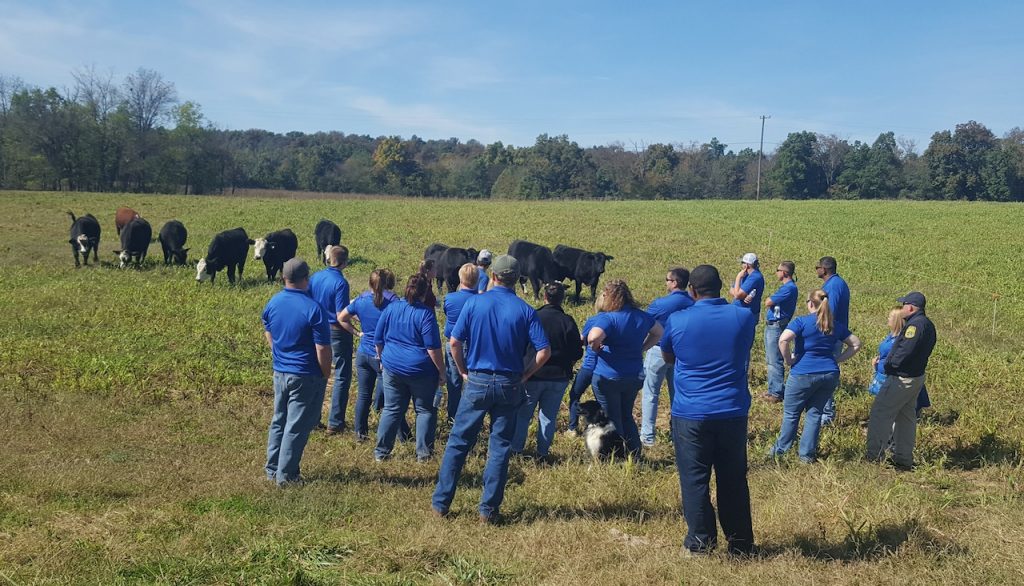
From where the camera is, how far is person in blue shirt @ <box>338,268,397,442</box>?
7.14m

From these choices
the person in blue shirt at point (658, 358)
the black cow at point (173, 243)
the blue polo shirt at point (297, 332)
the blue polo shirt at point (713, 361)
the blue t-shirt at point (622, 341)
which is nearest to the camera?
the blue polo shirt at point (713, 361)

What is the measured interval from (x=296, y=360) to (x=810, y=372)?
463 cm

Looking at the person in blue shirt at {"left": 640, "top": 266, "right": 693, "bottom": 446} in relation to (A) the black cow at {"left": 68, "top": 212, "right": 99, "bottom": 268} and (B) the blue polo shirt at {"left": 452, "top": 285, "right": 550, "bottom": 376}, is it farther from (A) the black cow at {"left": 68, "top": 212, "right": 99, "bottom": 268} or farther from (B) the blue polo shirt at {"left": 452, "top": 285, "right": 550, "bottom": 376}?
(A) the black cow at {"left": 68, "top": 212, "right": 99, "bottom": 268}

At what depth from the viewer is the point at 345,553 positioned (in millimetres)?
4453

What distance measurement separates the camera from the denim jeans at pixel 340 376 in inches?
303

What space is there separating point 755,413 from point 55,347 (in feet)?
31.7

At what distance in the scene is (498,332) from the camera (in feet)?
17.2

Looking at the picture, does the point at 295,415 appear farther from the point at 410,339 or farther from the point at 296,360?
the point at 410,339

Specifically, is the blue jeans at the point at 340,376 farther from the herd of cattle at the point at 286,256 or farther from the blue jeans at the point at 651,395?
the herd of cattle at the point at 286,256

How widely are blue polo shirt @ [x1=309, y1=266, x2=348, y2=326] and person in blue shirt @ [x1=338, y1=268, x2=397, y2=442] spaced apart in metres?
0.25

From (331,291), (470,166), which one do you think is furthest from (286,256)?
(470,166)

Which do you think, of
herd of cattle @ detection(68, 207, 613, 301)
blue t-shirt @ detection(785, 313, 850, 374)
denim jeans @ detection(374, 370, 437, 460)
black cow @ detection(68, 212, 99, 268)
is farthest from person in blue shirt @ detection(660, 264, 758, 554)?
black cow @ detection(68, 212, 99, 268)

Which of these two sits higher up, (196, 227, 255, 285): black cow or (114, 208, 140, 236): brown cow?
(114, 208, 140, 236): brown cow

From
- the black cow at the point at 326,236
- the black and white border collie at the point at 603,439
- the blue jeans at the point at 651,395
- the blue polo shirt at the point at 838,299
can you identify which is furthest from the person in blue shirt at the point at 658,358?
the black cow at the point at 326,236
